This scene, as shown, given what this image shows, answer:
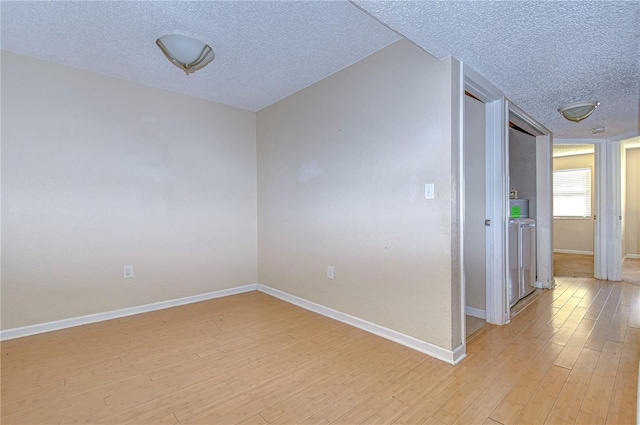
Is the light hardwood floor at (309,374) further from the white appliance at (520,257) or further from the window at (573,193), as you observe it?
the window at (573,193)

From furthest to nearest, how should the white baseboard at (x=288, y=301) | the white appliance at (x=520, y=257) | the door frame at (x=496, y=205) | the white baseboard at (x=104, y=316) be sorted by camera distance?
the white appliance at (x=520, y=257), the door frame at (x=496, y=205), the white baseboard at (x=104, y=316), the white baseboard at (x=288, y=301)

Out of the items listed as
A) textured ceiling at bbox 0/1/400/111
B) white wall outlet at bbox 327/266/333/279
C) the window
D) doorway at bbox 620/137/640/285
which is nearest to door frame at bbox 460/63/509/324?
textured ceiling at bbox 0/1/400/111

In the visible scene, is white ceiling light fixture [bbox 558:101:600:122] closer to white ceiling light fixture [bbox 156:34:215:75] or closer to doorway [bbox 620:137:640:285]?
white ceiling light fixture [bbox 156:34:215:75]

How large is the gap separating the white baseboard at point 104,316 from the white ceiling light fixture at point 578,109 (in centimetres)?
411

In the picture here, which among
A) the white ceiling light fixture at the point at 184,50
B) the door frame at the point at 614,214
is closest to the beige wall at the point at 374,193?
the white ceiling light fixture at the point at 184,50

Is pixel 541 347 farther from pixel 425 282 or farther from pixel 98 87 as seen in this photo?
pixel 98 87

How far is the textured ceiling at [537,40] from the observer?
1.60 metres

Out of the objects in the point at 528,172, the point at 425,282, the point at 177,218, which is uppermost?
the point at 528,172

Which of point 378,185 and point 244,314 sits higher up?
point 378,185

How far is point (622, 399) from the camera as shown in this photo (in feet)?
5.44

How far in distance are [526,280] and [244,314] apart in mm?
3237

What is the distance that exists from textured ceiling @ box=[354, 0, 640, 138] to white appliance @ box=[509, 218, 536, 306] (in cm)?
136

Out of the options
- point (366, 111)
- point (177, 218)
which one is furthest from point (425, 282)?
point (177, 218)

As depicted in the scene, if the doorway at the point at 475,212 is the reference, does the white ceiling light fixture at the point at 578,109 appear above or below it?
above
